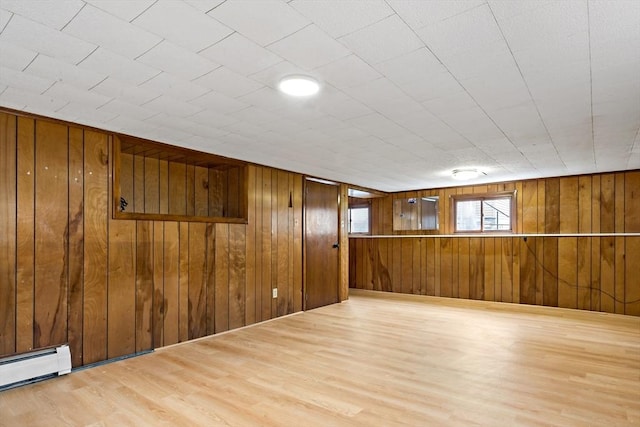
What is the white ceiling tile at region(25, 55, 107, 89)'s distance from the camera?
6.73ft

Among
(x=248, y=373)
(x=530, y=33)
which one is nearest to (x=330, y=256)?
(x=248, y=373)

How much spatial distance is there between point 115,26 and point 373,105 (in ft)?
5.37

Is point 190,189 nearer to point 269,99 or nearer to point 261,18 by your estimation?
point 269,99

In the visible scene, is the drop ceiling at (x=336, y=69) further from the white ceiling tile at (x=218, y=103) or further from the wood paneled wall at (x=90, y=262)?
the wood paneled wall at (x=90, y=262)

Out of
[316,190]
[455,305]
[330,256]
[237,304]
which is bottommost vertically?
[455,305]

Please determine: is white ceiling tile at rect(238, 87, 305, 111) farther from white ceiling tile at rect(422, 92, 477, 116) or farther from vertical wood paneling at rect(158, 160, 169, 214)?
vertical wood paneling at rect(158, 160, 169, 214)

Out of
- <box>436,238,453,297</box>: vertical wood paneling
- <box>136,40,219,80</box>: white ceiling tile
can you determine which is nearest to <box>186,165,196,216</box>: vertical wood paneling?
<box>136,40,219,80</box>: white ceiling tile

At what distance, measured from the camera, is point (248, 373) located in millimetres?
3051

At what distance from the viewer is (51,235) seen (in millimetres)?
3023

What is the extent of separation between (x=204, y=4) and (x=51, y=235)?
2.45 meters

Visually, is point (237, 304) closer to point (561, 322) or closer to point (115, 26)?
point (115, 26)

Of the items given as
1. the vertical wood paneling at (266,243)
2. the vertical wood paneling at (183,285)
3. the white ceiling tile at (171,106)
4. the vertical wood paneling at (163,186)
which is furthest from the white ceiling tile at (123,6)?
the vertical wood paneling at (266,243)

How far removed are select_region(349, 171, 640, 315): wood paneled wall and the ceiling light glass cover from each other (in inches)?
44.0

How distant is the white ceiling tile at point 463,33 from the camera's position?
1617 millimetres
